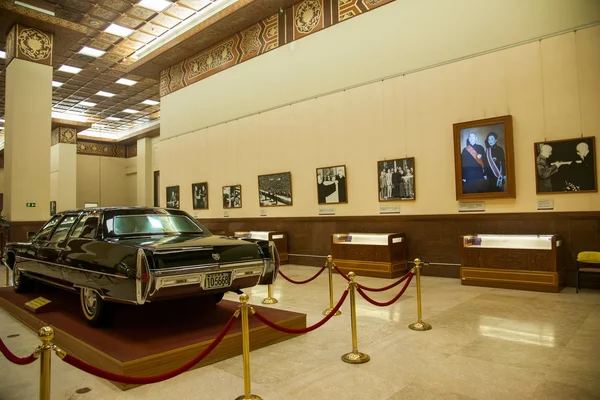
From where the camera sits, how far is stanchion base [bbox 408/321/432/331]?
4.61 meters

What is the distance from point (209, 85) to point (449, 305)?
1076cm

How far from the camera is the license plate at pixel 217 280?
3988 mm

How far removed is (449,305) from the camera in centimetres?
576

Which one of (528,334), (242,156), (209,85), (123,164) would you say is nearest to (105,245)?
(528,334)

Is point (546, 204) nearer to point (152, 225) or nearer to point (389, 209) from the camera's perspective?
point (389, 209)

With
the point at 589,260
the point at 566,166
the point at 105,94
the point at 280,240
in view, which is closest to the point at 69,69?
the point at 105,94

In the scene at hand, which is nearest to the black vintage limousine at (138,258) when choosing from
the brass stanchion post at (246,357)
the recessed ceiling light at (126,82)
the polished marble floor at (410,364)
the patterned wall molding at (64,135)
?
the polished marble floor at (410,364)

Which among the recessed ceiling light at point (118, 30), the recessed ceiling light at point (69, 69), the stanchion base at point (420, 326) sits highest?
the recessed ceiling light at point (118, 30)

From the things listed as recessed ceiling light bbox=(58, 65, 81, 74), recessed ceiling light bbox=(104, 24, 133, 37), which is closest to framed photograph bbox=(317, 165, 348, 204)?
recessed ceiling light bbox=(104, 24, 133, 37)

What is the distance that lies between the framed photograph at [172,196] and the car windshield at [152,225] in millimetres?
10424

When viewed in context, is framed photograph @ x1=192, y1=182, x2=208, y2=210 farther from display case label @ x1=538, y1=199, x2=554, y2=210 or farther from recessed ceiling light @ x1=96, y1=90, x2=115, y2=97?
display case label @ x1=538, y1=199, x2=554, y2=210

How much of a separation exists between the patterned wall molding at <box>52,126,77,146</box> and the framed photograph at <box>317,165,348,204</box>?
17.3 m

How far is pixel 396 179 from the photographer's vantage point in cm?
885

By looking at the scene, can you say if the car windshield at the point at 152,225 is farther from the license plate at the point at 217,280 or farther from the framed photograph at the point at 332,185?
the framed photograph at the point at 332,185
